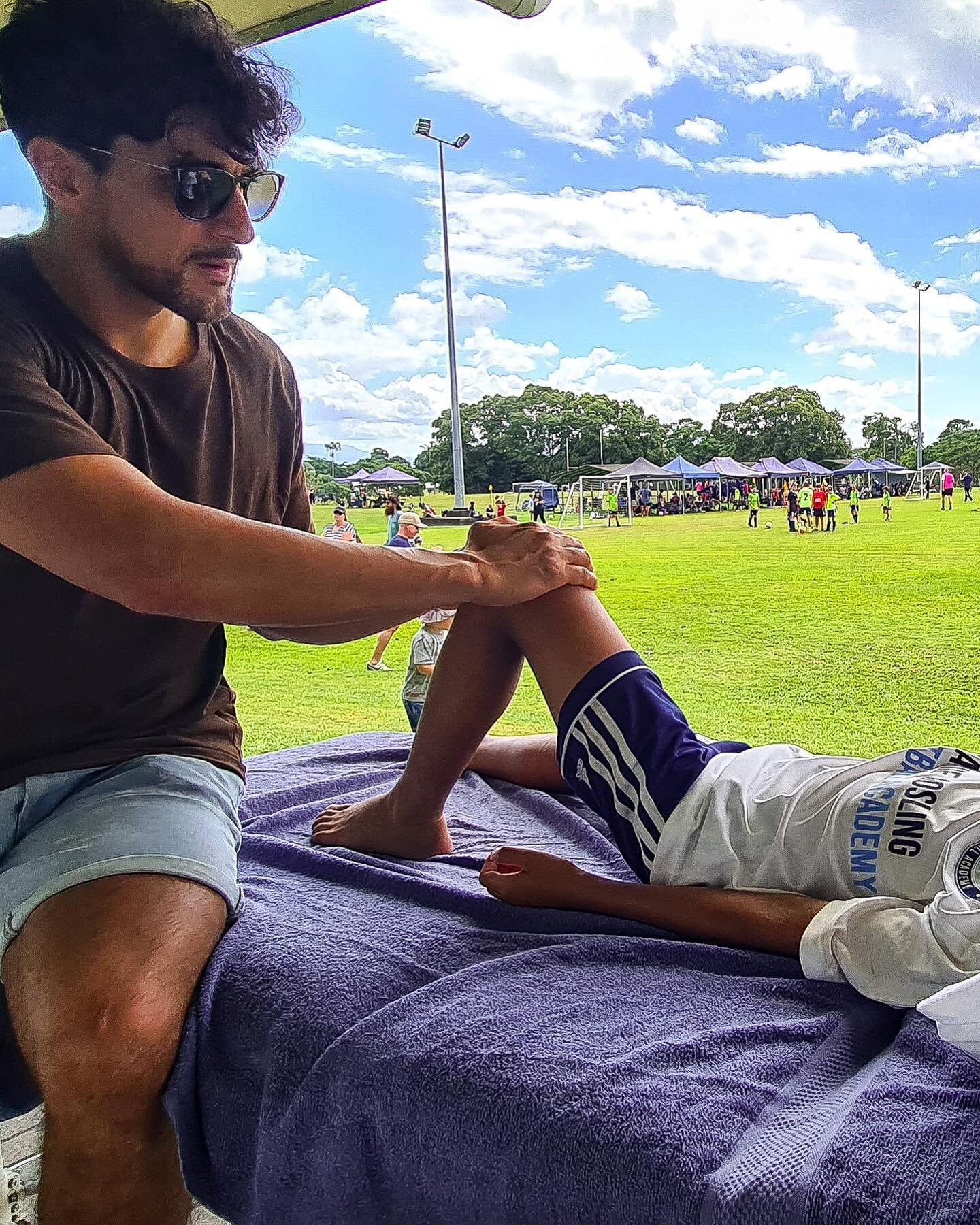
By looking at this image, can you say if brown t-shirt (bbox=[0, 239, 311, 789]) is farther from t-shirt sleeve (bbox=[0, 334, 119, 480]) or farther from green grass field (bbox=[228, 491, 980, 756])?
green grass field (bbox=[228, 491, 980, 756])

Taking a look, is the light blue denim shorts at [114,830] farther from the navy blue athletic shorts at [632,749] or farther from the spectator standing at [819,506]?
the spectator standing at [819,506]

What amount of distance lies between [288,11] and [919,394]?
186 centimetres

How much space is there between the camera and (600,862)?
1.53m

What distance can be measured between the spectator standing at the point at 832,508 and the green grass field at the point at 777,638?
4 centimetres

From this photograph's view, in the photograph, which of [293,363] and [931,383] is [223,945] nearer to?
[293,363]


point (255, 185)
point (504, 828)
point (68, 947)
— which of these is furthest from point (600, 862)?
point (255, 185)

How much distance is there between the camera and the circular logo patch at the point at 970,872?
1054 millimetres

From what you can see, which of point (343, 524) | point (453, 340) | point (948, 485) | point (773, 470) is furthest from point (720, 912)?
point (453, 340)

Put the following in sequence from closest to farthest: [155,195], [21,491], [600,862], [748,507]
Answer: [21,491], [155,195], [600,862], [748,507]

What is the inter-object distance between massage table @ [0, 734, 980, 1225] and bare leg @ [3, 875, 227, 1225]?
50 millimetres

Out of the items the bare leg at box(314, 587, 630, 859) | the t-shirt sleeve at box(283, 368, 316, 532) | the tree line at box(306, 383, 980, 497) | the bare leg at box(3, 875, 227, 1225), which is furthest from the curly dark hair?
the tree line at box(306, 383, 980, 497)

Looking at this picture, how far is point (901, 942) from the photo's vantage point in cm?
103

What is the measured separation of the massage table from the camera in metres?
0.80

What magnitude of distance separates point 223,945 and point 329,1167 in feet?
0.98
